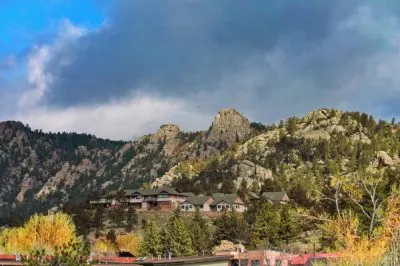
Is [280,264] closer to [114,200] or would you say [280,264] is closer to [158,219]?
[158,219]

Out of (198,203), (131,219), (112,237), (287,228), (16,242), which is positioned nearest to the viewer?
(16,242)

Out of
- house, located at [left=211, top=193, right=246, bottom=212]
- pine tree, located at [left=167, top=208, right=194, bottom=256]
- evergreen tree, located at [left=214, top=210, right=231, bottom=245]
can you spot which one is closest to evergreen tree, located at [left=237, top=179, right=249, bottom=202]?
house, located at [left=211, top=193, right=246, bottom=212]

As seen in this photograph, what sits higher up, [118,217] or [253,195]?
[253,195]

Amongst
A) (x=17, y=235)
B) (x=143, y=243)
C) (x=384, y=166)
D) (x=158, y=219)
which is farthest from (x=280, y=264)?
(x=384, y=166)

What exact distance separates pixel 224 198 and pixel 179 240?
6054cm

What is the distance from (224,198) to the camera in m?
172

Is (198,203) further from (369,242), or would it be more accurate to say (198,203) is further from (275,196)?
(369,242)

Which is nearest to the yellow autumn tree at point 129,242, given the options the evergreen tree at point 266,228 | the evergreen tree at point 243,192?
the evergreen tree at point 266,228

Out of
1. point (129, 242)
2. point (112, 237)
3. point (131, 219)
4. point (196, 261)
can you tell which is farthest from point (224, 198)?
point (196, 261)

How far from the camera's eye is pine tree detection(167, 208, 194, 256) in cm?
10966

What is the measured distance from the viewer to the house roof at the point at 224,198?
169 m

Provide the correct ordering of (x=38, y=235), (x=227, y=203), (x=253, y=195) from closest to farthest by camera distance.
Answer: (x=38, y=235), (x=227, y=203), (x=253, y=195)

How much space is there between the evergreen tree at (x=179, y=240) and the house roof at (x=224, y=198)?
53.6 metres

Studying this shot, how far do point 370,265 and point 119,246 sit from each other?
94789 millimetres
